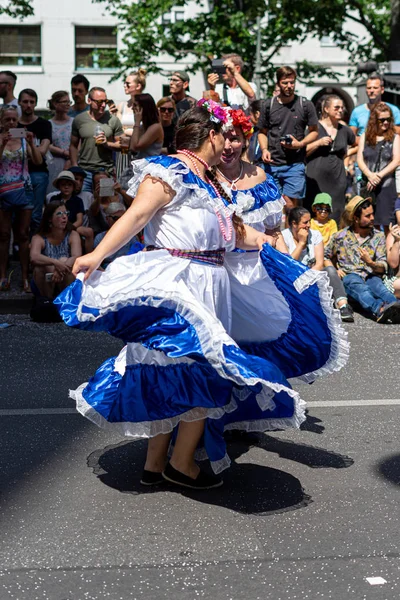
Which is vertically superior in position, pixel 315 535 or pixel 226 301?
pixel 226 301

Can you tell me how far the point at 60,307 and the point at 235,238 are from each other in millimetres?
1013

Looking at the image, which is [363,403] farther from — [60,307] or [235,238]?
[60,307]

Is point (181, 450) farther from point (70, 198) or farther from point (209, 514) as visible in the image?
point (70, 198)

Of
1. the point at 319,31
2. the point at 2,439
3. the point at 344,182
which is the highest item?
the point at 319,31

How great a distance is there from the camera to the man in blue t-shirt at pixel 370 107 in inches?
500

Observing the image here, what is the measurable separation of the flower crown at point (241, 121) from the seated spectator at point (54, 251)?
15.6 ft

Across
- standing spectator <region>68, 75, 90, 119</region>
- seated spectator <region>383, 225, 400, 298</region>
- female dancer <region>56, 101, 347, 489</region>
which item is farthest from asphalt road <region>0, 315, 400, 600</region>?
standing spectator <region>68, 75, 90, 119</region>

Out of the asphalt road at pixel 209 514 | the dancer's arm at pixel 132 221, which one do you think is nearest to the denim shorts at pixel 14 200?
the asphalt road at pixel 209 514

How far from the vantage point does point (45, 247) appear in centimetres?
1055

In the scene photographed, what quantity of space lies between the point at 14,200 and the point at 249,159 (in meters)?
2.68

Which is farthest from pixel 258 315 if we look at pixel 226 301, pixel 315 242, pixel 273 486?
pixel 315 242

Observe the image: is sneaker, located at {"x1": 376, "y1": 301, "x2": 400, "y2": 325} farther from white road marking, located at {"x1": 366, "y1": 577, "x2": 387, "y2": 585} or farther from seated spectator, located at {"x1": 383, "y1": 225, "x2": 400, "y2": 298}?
white road marking, located at {"x1": 366, "y1": 577, "x2": 387, "y2": 585}

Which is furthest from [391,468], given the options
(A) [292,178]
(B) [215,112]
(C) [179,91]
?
(C) [179,91]

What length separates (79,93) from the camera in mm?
12711
